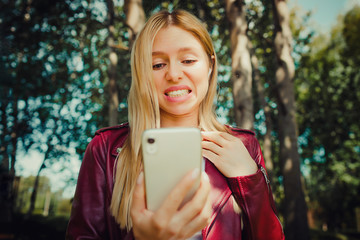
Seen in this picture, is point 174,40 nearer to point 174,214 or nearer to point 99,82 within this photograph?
point 174,214

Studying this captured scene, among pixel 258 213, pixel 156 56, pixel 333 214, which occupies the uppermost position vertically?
pixel 156 56

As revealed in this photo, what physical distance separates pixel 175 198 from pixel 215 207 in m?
0.65

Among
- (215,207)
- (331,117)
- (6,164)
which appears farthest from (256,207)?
(331,117)

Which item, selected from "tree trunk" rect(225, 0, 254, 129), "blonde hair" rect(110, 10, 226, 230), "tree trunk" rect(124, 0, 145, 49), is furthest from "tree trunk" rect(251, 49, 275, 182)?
"blonde hair" rect(110, 10, 226, 230)

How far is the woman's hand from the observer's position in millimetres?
1665

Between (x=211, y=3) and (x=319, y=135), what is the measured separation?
1139 centimetres

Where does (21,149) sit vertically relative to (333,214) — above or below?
above

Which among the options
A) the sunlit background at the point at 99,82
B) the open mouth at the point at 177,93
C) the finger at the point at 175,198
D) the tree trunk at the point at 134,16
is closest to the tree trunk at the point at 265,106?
the sunlit background at the point at 99,82

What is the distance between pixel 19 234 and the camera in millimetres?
13672

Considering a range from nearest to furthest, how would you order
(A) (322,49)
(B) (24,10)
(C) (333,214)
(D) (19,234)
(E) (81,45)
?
1. (B) (24,10)
2. (E) (81,45)
3. (D) (19,234)
4. (A) (322,49)
5. (C) (333,214)

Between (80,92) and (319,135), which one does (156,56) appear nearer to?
(80,92)

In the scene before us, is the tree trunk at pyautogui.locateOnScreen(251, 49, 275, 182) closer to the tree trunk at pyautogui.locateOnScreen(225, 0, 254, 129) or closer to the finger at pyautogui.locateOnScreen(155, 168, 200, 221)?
the tree trunk at pyautogui.locateOnScreen(225, 0, 254, 129)

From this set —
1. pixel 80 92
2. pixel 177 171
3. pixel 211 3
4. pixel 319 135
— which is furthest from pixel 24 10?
pixel 319 135

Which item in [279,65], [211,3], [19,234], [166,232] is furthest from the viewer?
[19,234]
